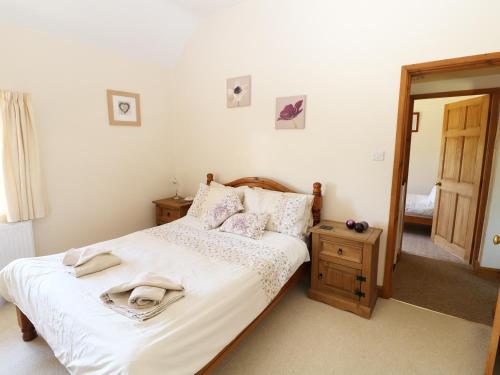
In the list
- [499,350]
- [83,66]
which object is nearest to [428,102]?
[499,350]

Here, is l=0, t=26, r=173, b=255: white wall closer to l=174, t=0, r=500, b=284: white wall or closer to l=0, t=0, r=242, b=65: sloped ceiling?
l=0, t=0, r=242, b=65: sloped ceiling

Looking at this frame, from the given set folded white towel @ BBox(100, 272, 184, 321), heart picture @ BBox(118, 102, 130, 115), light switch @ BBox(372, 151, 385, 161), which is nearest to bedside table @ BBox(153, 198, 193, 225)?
heart picture @ BBox(118, 102, 130, 115)

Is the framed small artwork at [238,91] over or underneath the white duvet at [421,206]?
over

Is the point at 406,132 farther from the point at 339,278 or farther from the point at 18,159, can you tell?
the point at 18,159

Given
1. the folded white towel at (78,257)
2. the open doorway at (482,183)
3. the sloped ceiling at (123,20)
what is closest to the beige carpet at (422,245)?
the open doorway at (482,183)

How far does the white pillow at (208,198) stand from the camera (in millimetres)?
3047

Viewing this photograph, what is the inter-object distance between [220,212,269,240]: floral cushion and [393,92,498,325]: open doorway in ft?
4.88

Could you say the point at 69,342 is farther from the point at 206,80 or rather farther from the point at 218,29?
the point at 218,29

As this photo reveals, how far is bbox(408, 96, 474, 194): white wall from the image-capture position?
5.25m

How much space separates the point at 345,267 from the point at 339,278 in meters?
0.13

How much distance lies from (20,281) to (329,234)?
2306 millimetres

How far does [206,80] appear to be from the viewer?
355 centimetres

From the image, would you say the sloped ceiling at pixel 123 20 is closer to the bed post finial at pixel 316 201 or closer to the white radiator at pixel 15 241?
the white radiator at pixel 15 241

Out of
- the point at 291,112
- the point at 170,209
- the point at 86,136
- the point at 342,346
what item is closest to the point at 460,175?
the point at 291,112
